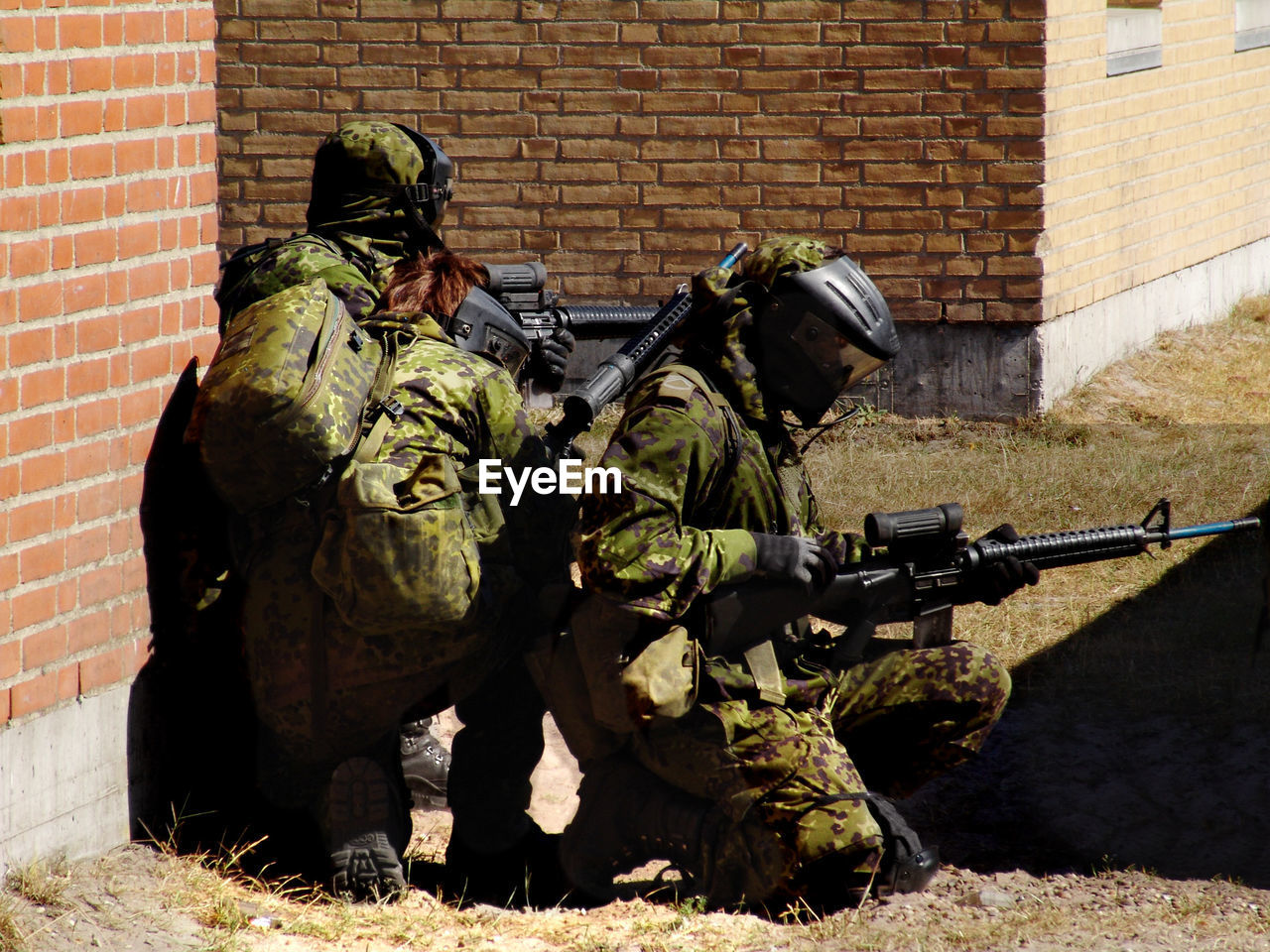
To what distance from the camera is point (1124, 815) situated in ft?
14.3

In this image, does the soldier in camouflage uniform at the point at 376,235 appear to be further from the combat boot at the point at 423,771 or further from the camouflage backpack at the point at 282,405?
the camouflage backpack at the point at 282,405

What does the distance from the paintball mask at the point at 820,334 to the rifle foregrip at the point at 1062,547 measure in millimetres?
611

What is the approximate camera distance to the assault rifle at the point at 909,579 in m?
3.54

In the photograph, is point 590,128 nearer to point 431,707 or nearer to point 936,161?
point 936,161

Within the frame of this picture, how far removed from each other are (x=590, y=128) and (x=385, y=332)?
15.0ft

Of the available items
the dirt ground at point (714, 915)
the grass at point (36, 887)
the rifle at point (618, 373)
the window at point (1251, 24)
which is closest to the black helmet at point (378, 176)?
the rifle at point (618, 373)

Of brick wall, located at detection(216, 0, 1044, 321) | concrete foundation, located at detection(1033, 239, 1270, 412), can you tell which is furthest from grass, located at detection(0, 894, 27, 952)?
concrete foundation, located at detection(1033, 239, 1270, 412)

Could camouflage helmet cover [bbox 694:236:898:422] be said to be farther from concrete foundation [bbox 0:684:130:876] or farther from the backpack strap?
concrete foundation [bbox 0:684:130:876]

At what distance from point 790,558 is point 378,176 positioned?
2.24m

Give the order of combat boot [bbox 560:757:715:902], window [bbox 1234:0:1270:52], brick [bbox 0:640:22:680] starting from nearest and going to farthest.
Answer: brick [bbox 0:640:22:680], combat boot [bbox 560:757:715:902], window [bbox 1234:0:1270:52]

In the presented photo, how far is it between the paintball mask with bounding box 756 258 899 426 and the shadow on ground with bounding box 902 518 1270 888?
5.06 feet

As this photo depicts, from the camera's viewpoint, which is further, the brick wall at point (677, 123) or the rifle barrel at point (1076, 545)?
the brick wall at point (677, 123)

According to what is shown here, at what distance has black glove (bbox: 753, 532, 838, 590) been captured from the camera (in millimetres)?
3457

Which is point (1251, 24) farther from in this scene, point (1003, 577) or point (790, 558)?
point (790, 558)
